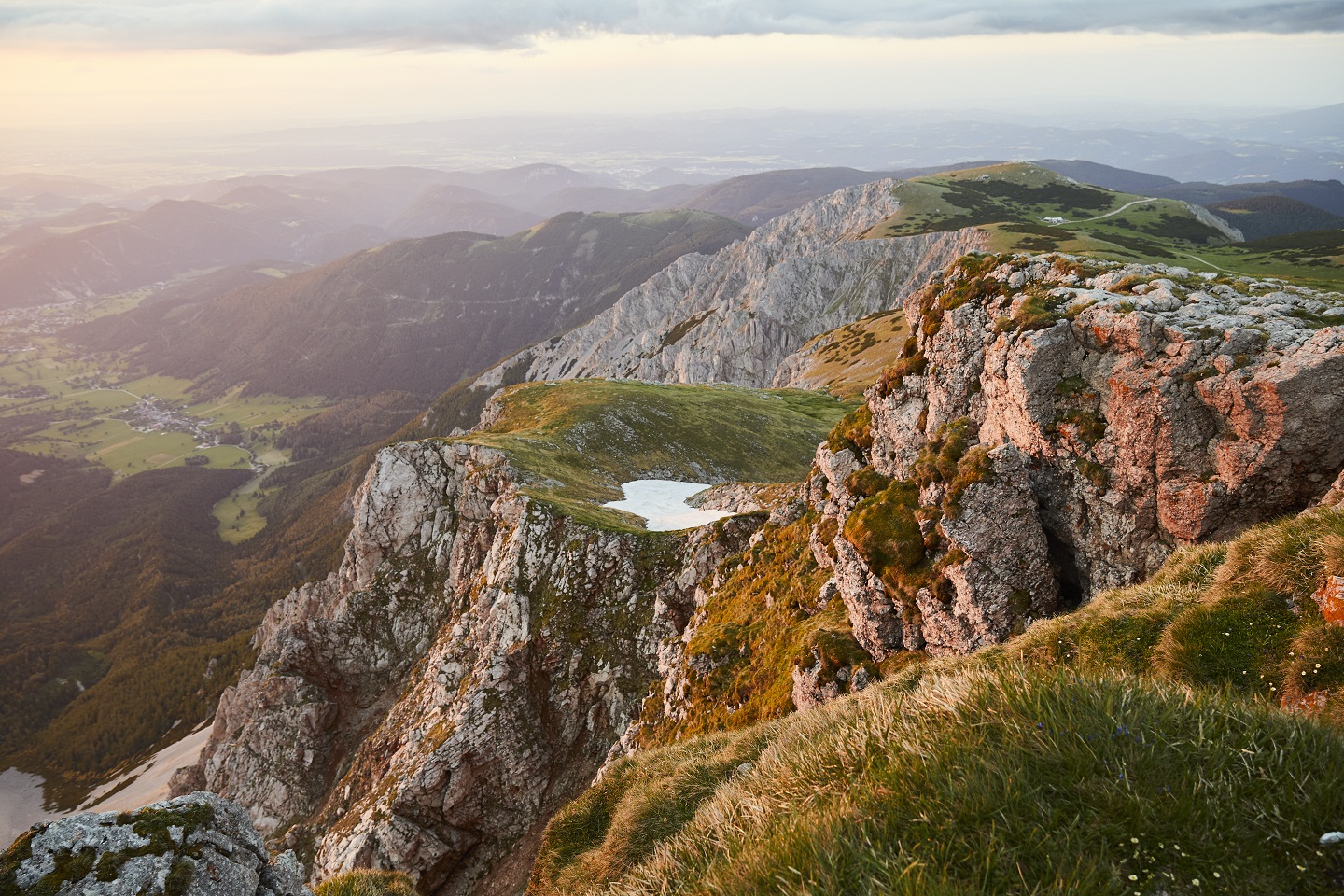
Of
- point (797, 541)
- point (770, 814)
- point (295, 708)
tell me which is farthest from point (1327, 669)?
point (295, 708)

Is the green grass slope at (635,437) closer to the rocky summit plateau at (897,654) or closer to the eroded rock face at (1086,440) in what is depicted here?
the rocky summit plateau at (897,654)

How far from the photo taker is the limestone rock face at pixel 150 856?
9.78 metres

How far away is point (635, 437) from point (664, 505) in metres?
19.8

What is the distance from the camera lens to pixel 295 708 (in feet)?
151

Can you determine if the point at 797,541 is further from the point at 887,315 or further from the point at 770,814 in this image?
the point at 887,315

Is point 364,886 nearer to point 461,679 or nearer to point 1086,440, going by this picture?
point 1086,440

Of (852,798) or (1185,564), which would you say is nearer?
(852,798)

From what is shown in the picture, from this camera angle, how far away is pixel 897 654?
768 inches

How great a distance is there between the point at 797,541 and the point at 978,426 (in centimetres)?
1109

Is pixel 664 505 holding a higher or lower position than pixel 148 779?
higher

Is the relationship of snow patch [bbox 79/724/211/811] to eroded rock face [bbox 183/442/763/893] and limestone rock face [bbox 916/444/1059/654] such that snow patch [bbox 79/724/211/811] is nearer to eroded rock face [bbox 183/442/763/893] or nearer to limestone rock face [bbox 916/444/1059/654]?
eroded rock face [bbox 183/442/763/893]

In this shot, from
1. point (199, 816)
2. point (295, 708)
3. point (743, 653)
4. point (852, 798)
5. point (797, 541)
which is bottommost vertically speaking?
point (295, 708)

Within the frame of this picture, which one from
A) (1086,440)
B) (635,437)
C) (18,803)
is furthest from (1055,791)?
(18,803)

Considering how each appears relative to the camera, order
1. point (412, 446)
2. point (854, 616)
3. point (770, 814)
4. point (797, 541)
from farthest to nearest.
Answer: point (412, 446) < point (797, 541) < point (854, 616) < point (770, 814)
